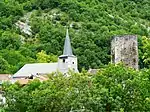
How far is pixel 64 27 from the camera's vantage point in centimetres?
13000

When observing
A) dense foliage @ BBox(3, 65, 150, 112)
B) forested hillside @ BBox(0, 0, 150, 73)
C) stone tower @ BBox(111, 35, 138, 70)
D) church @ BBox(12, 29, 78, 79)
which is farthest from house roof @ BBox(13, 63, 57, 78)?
stone tower @ BBox(111, 35, 138, 70)

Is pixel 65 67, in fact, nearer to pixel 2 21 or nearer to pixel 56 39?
pixel 56 39

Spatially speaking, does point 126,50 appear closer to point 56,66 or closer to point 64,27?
point 56,66

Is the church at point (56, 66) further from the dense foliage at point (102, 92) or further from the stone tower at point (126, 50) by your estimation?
the stone tower at point (126, 50)

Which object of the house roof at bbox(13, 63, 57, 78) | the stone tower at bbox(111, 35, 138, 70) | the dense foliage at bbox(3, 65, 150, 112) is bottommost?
the house roof at bbox(13, 63, 57, 78)

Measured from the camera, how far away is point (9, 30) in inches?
5098

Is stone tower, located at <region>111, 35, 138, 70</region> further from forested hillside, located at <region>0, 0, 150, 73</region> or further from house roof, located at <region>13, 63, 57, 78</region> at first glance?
forested hillside, located at <region>0, 0, 150, 73</region>

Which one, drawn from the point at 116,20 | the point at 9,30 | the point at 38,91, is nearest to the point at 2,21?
the point at 9,30

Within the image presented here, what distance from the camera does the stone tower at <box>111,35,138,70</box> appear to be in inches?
1104

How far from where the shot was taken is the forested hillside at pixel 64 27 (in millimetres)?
111812

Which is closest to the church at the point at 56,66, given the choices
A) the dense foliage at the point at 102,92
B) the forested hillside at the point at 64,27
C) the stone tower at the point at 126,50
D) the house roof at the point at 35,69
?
the house roof at the point at 35,69

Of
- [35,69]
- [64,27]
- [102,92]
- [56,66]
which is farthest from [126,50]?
[64,27]

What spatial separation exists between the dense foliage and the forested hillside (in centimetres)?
6662

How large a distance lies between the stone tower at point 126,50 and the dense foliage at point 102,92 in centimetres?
39
